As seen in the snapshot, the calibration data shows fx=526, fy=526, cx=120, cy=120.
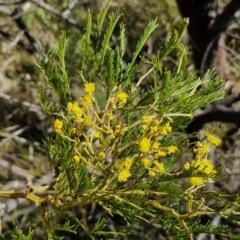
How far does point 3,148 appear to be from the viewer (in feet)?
8.71

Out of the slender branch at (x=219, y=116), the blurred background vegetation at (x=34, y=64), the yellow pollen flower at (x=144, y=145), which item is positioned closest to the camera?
the yellow pollen flower at (x=144, y=145)

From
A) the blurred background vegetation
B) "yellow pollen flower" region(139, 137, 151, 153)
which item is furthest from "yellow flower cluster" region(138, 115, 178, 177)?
the blurred background vegetation

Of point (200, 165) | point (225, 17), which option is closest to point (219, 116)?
point (225, 17)

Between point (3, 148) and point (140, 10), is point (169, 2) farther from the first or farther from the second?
point (3, 148)

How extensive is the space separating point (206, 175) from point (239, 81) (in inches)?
71.3

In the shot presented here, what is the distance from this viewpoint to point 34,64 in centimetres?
295

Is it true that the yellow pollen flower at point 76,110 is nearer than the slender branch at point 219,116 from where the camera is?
Yes

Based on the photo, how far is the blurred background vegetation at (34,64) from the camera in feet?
7.96

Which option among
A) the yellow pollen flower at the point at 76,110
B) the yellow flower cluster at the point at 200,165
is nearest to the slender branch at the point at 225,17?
the yellow flower cluster at the point at 200,165

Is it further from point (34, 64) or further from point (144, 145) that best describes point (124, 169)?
point (34, 64)

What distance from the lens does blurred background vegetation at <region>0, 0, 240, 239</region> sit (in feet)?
7.96

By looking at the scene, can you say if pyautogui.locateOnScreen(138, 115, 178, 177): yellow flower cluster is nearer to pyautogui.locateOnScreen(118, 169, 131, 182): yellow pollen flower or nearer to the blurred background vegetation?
pyautogui.locateOnScreen(118, 169, 131, 182): yellow pollen flower

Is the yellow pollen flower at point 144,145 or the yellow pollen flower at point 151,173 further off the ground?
the yellow pollen flower at point 144,145

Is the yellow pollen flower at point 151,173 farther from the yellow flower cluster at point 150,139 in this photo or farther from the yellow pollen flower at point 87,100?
the yellow pollen flower at point 87,100
